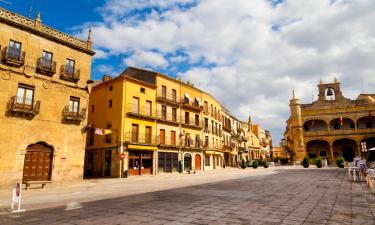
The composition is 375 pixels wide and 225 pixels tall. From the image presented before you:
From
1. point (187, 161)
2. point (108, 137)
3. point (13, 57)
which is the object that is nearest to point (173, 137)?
point (187, 161)

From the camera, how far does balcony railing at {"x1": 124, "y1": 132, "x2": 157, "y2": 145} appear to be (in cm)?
2894

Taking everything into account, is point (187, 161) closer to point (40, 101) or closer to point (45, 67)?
point (40, 101)

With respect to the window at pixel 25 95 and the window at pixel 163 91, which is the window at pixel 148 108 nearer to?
the window at pixel 163 91

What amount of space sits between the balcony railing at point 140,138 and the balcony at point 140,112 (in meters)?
2.12

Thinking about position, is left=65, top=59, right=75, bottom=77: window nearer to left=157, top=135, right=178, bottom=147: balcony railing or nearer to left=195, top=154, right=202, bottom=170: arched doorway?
left=157, top=135, right=178, bottom=147: balcony railing

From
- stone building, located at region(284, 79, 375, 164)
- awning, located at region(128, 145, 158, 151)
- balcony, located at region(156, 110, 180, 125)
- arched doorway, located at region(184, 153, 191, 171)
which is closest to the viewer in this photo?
awning, located at region(128, 145, 158, 151)

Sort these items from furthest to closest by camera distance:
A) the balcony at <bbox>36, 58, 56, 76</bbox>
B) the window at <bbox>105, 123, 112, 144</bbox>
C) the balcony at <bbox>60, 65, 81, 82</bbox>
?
1. the window at <bbox>105, 123, 112, 144</bbox>
2. the balcony at <bbox>60, 65, 81, 82</bbox>
3. the balcony at <bbox>36, 58, 56, 76</bbox>

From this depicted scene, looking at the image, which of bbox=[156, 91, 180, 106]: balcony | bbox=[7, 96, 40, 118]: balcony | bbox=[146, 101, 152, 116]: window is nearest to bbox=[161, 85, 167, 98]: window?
bbox=[156, 91, 180, 106]: balcony

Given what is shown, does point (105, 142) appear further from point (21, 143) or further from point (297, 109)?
point (297, 109)

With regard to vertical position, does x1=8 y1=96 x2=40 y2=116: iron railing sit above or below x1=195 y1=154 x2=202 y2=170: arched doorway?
above

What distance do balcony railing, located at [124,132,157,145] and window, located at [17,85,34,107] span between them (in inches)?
438

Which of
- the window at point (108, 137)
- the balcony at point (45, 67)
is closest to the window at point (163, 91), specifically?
the window at point (108, 137)

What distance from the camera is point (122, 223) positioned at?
6.29 metres

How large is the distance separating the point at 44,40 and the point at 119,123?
11.4 m
